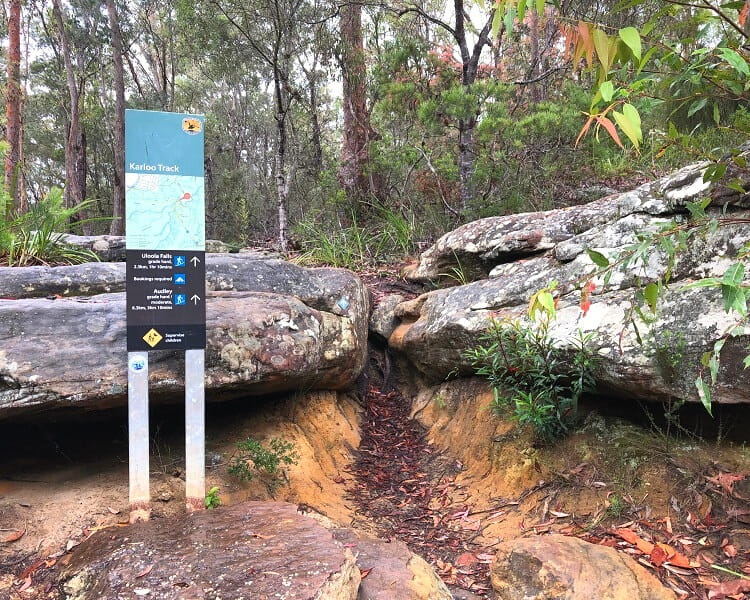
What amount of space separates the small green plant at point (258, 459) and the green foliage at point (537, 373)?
1716mm

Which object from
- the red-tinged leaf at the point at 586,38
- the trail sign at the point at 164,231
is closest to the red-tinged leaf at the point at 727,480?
the red-tinged leaf at the point at 586,38

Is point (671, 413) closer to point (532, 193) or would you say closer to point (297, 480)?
point (297, 480)

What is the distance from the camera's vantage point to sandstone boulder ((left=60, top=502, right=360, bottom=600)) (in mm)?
2262

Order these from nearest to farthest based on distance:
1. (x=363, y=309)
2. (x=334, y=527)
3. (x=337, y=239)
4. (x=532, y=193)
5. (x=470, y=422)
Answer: (x=334, y=527) < (x=470, y=422) < (x=363, y=309) < (x=532, y=193) < (x=337, y=239)

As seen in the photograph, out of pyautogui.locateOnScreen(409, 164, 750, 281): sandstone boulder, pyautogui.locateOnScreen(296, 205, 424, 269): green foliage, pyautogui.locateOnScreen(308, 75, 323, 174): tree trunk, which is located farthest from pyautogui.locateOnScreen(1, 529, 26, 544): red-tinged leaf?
pyautogui.locateOnScreen(308, 75, 323, 174): tree trunk

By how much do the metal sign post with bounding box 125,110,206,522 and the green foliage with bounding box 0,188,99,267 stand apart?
2.26 metres

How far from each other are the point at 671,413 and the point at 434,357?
87.4 inches

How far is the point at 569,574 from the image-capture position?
2.67 meters

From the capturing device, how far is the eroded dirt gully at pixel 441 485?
290 centimetres

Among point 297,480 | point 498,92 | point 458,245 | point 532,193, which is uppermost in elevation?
point 498,92

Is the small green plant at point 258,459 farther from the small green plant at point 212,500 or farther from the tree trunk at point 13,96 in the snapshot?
the tree trunk at point 13,96

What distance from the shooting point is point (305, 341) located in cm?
418

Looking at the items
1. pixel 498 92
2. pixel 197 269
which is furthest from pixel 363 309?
pixel 498 92

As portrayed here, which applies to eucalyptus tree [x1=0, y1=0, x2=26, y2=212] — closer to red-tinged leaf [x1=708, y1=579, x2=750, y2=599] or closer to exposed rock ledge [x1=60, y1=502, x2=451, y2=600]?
exposed rock ledge [x1=60, y1=502, x2=451, y2=600]
